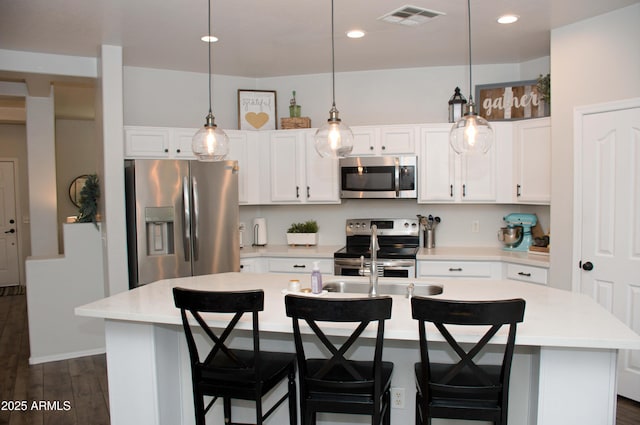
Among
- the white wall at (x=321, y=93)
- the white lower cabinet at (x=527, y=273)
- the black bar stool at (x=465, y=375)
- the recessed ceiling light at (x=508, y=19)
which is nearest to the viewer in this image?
the black bar stool at (x=465, y=375)

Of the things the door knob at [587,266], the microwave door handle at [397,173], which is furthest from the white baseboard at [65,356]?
the door knob at [587,266]

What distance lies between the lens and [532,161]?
4.28 m

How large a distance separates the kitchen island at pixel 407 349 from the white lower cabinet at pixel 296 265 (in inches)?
58.7

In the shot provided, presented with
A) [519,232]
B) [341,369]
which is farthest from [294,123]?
[341,369]

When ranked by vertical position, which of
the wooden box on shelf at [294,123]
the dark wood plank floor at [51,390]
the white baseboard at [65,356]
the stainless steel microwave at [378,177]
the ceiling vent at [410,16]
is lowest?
the dark wood plank floor at [51,390]

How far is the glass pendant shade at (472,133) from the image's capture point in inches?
104

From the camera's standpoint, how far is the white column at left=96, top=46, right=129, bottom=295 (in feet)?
13.5

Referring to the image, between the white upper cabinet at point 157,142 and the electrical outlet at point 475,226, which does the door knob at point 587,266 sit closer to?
the electrical outlet at point 475,226

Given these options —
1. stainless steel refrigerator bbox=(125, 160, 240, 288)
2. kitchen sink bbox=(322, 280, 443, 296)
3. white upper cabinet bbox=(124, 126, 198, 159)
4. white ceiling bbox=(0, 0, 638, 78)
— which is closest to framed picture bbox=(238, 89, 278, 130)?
white ceiling bbox=(0, 0, 638, 78)

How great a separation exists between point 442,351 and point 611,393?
0.73 meters

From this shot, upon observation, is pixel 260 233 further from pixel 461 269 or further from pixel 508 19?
pixel 508 19

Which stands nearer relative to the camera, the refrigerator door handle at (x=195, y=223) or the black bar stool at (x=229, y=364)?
the black bar stool at (x=229, y=364)

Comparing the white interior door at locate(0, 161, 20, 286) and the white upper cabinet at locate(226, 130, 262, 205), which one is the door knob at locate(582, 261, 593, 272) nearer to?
the white upper cabinet at locate(226, 130, 262, 205)

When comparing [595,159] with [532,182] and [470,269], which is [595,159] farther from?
[470,269]
